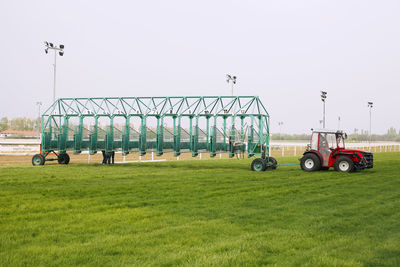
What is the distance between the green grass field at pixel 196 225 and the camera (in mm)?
5418

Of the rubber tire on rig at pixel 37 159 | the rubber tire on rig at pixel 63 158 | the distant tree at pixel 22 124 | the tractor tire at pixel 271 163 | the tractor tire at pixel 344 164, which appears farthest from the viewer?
the distant tree at pixel 22 124

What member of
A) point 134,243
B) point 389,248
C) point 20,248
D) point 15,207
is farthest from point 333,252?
point 15,207

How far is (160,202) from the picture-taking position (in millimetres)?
9484

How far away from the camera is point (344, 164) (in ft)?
61.7

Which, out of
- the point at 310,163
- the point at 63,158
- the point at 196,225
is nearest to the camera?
the point at 196,225

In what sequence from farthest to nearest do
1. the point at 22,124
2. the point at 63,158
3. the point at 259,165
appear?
1. the point at 22,124
2. the point at 63,158
3. the point at 259,165

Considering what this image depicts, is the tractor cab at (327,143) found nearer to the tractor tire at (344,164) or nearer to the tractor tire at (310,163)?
the tractor tire at (310,163)

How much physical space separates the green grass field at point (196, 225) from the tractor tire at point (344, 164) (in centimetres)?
629

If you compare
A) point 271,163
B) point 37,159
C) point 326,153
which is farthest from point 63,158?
point 326,153

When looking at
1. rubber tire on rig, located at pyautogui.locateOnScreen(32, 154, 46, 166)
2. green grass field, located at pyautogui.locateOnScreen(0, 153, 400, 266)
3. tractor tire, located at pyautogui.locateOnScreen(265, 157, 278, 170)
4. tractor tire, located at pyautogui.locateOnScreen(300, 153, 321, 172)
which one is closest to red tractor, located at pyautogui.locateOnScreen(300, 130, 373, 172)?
tractor tire, located at pyautogui.locateOnScreen(300, 153, 321, 172)

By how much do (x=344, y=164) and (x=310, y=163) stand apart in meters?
1.54

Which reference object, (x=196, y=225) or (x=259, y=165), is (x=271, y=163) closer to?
(x=259, y=165)

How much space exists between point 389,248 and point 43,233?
5.33m

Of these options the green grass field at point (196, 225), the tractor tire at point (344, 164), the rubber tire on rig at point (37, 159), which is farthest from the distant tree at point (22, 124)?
the green grass field at point (196, 225)
